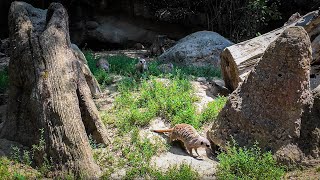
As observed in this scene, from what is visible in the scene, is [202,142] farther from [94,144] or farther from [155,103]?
[155,103]

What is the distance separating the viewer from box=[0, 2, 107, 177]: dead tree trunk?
4814 mm

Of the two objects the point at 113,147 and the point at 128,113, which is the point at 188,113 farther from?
the point at 113,147

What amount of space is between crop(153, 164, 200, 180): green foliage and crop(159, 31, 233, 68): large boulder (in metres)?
6.03

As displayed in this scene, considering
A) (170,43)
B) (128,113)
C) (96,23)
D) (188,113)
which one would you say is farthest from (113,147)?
(96,23)

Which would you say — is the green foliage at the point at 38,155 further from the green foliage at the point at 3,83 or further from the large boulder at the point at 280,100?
the green foliage at the point at 3,83

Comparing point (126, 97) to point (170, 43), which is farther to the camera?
point (170, 43)

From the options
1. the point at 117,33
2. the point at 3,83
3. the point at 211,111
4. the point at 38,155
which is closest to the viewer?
the point at 38,155

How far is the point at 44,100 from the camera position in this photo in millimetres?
5113

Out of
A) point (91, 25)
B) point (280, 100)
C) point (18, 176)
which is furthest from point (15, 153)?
point (91, 25)

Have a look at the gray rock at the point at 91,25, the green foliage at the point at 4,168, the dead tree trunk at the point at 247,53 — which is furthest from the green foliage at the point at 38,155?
the gray rock at the point at 91,25

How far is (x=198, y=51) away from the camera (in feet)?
36.0

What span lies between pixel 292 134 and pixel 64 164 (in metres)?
2.70

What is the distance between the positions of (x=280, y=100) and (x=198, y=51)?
19.3 ft

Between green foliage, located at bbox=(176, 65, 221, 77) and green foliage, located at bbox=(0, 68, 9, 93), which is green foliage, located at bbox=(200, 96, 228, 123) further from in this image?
green foliage, located at bbox=(0, 68, 9, 93)
